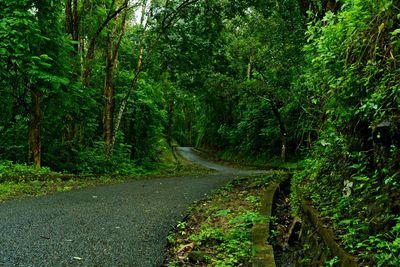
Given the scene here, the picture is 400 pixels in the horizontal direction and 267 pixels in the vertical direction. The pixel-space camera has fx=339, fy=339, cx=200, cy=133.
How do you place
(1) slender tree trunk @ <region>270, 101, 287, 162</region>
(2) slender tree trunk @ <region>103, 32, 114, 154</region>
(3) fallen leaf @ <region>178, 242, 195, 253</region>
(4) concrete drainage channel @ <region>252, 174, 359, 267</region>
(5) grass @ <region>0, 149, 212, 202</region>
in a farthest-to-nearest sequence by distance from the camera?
(1) slender tree trunk @ <region>270, 101, 287, 162</region> < (2) slender tree trunk @ <region>103, 32, 114, 154</region> < (5) grass @ <region>0, 149, 212, 202</region> < (3) fallen leaf @ <region>178, 242, 195, 253</region> < (4) concrete drainage channel @ <region>252, 174, 359, 267</region>

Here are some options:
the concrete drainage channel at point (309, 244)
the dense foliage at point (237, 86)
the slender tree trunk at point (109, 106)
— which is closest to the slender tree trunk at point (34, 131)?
the dense foliage at point (237, 86)

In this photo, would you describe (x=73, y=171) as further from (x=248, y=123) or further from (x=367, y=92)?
(x=248, y=123)

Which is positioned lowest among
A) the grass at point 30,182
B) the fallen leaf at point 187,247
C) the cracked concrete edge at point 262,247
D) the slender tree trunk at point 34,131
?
the grass at point 30,182

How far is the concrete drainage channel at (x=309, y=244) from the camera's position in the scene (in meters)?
3.39

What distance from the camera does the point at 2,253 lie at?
4.01m

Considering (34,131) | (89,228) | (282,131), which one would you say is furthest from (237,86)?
(89,228)

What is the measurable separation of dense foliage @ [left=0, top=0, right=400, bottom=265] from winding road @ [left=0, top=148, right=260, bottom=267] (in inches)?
98.5

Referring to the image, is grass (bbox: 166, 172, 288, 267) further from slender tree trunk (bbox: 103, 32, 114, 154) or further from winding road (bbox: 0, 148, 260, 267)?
slender tree trunk (bbox: 103, 32, 114, 154)

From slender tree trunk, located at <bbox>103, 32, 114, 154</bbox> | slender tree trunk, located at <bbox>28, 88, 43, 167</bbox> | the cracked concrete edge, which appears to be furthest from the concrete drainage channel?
slender tree trunk, located at <bbox>103, 32, 114, 154</bbox>

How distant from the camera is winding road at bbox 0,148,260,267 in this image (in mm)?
4059

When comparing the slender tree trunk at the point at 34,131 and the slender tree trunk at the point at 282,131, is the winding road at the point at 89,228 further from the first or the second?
the slender tree trunk at the point at 282,131

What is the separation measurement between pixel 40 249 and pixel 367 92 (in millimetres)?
4356

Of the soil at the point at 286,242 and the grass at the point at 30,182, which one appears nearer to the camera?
the soil at the point at 286,242

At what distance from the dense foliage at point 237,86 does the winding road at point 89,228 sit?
8.21 ft
